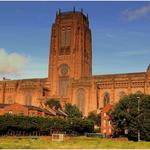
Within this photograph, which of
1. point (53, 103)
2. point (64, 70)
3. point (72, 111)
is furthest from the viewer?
point (64, 70)

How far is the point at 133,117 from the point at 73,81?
67.2 metres

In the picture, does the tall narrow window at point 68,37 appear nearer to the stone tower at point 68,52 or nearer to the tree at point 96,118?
the stone tower at point 68,52

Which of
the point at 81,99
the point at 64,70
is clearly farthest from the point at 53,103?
the point at 64,70

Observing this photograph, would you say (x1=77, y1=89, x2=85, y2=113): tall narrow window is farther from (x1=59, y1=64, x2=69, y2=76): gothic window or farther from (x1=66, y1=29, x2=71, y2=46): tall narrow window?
(x1=66, y1=29, x2=71, y2=46): tall narrow window

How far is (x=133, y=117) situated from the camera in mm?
67688

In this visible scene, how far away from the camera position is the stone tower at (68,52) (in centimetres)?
13725

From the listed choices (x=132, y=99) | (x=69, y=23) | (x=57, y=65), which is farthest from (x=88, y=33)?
(x=132, y=99)

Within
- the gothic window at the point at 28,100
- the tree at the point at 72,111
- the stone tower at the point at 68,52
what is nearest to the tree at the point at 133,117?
the tree at the point at 72,111

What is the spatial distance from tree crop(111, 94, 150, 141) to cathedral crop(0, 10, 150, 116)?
5236 cm

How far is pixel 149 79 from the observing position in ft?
406

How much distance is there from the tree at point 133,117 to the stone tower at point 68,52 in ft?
201

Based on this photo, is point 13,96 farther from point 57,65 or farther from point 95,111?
point 95,111

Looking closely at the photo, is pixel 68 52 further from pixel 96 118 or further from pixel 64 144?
pixel 64 144

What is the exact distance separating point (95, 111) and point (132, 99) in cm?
5294
